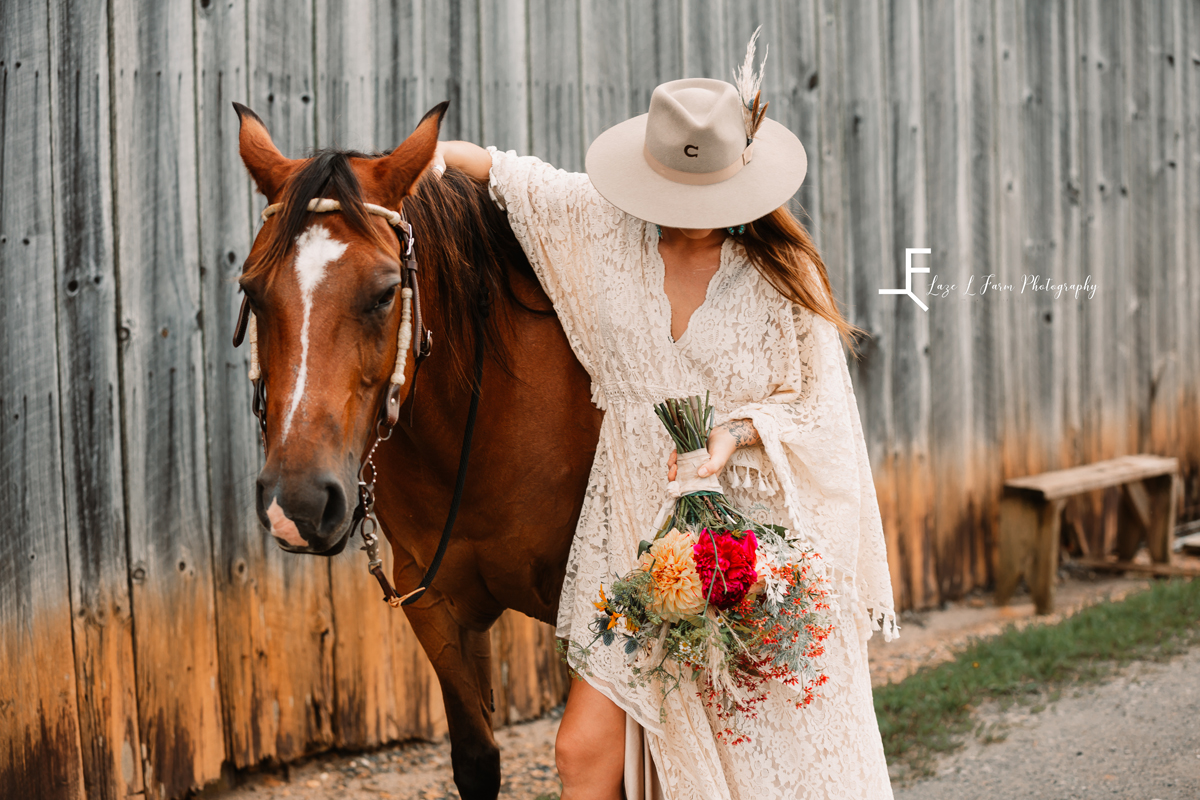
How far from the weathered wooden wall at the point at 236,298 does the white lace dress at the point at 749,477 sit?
0.52 meters

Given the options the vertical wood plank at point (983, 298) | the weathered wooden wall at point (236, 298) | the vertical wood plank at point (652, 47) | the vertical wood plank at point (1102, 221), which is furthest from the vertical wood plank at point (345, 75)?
the vertical wood plank at point (1102, 221)

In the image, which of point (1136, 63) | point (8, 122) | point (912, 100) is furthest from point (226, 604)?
point (1136, 63)

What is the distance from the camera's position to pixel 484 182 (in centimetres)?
227

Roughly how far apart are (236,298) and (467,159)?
1.22 m

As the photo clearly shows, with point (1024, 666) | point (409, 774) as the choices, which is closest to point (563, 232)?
point (409, 774)

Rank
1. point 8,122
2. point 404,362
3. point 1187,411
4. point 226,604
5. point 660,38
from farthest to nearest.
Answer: point 1187,411
point 660,38
point 226,604
point 8,122
point 404,362

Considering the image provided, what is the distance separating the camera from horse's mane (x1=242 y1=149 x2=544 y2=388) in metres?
1.81

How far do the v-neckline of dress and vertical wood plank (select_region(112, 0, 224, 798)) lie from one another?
1.63m

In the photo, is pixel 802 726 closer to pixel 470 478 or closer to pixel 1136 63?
pixel 470 478

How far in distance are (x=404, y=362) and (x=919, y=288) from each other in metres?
3.57

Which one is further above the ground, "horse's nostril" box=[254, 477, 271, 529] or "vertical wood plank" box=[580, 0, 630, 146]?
"vertical wood plank" box=[580, 0, 630, 146]

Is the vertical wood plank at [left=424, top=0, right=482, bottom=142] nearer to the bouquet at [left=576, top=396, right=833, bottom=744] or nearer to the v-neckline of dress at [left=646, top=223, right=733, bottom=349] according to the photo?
the v-neckline of dress at [left=646, top=223, right=733, bottom=349]

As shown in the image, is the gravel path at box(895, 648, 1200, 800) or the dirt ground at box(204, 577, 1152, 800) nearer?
the gravel path at box(895, 648, 1200, 800)

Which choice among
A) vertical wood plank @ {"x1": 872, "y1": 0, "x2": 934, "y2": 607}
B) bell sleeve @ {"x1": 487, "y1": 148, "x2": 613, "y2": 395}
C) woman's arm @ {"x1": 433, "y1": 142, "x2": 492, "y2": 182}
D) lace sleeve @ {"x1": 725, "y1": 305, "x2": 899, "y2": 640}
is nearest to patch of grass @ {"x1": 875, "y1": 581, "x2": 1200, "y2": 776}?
vertical wood plank @ {"x1": 872, "y1": 0, "x2": 934, "y2": 607}
